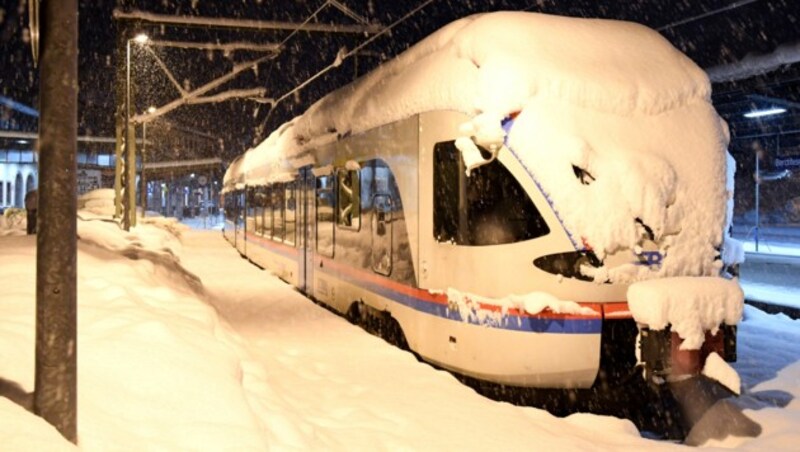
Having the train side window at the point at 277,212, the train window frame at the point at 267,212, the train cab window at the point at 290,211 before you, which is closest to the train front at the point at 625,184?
the train cab window at the point at 290,211

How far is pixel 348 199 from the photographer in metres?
8.81

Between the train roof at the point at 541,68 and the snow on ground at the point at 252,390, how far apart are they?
2338mm

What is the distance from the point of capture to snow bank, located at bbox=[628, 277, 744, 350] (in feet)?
16.8

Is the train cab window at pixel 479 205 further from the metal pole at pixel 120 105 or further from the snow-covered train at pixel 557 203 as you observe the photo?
the metal pole at pixel 120 105

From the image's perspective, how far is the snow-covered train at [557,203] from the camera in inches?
211

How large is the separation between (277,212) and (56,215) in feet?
37.3

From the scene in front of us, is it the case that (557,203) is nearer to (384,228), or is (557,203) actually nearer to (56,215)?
(384,228)

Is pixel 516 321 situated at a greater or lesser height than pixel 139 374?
greater

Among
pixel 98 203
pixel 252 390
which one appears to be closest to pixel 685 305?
pixel 252 390

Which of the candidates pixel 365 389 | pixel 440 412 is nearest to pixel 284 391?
pixel 365 389

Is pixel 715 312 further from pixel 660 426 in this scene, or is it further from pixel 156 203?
pixel 156 203

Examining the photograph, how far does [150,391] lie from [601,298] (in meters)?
3.23

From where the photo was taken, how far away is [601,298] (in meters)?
5.38

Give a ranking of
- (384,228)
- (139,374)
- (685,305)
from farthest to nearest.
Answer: (384,228)
(685,305)
(139,374)
